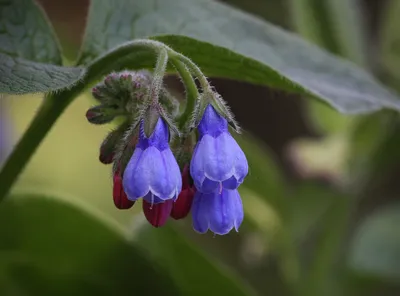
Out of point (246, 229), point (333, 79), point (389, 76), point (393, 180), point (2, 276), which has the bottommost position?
point (2, 276)

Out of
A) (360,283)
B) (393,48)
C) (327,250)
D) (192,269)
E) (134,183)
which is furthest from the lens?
(360,283)

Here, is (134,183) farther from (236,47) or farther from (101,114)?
(236,47)

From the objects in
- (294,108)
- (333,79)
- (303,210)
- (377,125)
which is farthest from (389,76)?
(294,108)

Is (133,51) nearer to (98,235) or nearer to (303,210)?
(98,235)

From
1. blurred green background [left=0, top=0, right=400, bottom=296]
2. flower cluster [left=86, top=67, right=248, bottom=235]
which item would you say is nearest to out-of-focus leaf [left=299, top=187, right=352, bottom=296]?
blurred green background [left=0, top=0, right=400, bottom=296]

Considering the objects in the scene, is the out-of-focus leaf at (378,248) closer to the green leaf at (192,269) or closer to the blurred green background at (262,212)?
the blurred green background at (262,212)

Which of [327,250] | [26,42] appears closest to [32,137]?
[26,42]
